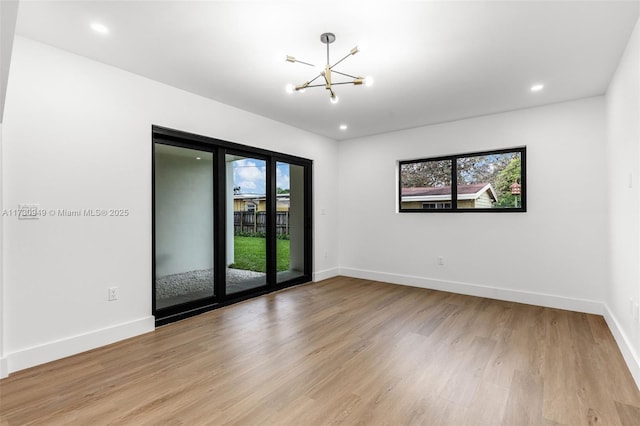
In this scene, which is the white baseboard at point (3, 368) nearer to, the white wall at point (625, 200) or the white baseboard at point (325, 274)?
the white baseboard at point (325, 274)

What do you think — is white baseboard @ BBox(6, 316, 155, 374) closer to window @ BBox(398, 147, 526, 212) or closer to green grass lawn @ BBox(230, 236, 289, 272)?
green grass lawn @ BBox(230, 236, 289, 272)

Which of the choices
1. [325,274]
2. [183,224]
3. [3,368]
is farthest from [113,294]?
[325,274]

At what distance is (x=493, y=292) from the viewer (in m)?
4.36

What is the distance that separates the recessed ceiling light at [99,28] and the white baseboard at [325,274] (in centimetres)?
423

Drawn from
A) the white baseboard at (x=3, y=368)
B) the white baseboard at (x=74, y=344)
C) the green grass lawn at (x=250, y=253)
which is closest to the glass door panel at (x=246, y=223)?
the green grass lawn at (x=250, y=253)

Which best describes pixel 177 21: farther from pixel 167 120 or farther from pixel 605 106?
pixel 605 106

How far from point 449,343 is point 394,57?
2.66 metres

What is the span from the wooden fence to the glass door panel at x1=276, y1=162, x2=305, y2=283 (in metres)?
0.02

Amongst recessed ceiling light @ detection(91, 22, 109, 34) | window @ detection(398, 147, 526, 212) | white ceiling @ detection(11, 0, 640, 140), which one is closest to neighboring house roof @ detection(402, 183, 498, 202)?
window @ detection(398, 147, 526, 212)

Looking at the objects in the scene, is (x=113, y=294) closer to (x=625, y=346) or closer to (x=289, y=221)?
(x=289, y=221)

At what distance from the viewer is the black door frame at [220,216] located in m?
3.40

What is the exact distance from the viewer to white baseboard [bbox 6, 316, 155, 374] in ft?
7.90

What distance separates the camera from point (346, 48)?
260cm

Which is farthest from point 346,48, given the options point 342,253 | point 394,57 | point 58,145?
point 342,253
